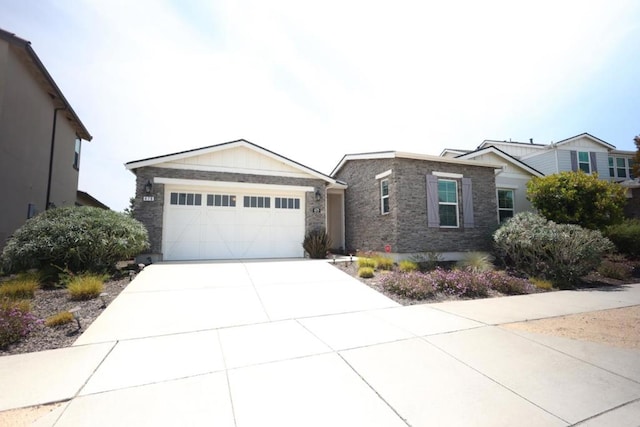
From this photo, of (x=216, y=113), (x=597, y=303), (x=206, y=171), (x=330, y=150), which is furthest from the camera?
(x=330, y=150)

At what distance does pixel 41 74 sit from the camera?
10.0m

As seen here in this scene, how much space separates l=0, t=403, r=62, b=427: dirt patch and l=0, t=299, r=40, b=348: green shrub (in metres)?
2.03

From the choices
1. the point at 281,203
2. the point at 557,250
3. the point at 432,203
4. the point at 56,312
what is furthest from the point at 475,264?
the point at 56,312

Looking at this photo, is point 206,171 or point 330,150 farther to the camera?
point 330,150

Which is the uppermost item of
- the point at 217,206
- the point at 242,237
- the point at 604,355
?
the point at 217,206

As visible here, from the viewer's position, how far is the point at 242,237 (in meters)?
11.0

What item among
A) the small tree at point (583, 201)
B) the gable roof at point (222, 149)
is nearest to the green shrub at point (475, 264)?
the small tree at point (583, 201)

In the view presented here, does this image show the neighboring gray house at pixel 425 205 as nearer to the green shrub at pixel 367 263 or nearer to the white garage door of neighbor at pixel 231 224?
the green shrub at pixel 367 263

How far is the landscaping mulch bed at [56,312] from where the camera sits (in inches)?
149

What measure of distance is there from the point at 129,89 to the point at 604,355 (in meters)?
11.9

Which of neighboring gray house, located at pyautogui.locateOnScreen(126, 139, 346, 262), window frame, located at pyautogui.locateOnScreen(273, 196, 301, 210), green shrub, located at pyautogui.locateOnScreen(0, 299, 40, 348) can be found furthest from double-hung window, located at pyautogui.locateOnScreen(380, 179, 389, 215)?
green shrub, located at pyautogui.locateOnScreen(0, 299, 40, 348)

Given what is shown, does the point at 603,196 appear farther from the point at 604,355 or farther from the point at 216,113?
the point at 216,113

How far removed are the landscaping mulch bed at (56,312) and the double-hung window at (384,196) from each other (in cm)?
897

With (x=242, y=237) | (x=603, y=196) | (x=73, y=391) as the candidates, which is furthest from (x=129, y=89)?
(x=603, y=196)
